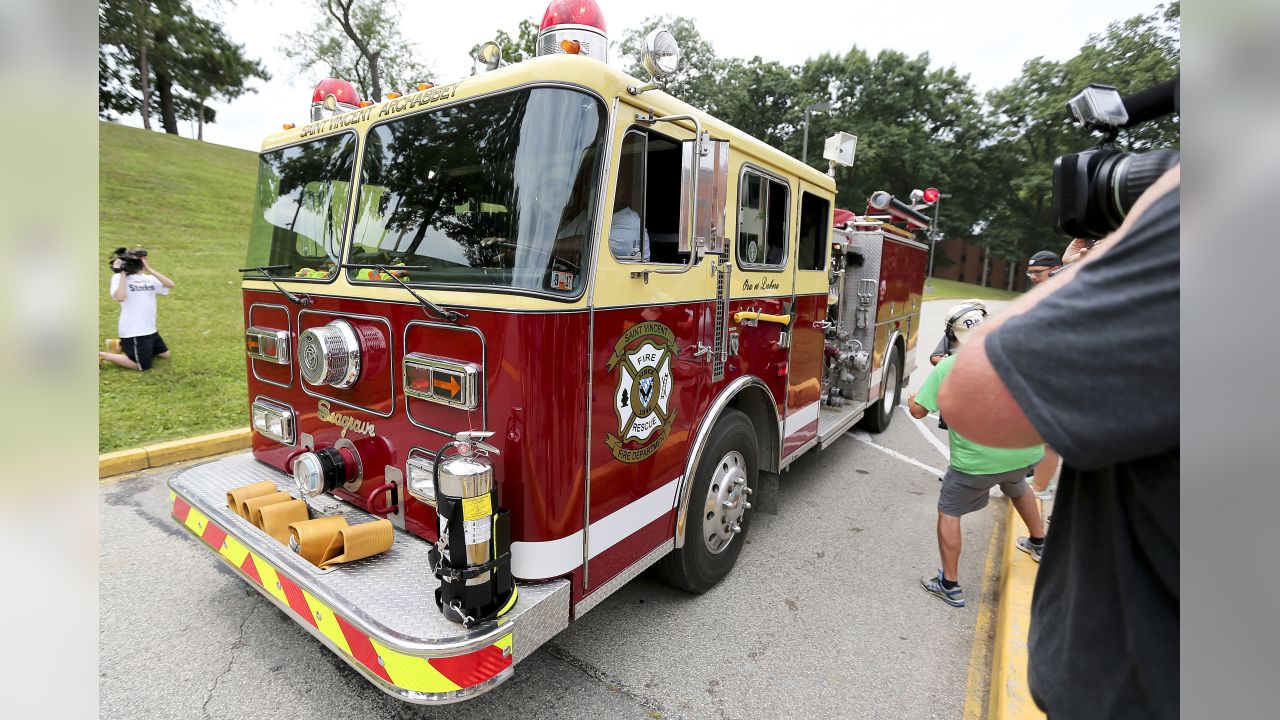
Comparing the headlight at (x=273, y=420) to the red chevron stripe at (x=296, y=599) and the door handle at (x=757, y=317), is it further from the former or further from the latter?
the door handle at (x=757, y=317)

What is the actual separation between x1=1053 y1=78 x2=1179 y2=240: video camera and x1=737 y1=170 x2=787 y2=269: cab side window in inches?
97.3

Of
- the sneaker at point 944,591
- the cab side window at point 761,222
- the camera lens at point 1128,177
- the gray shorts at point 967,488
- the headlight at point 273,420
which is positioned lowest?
the sneaker at point 944,591

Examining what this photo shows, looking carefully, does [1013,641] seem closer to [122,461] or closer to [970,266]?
[122,461]

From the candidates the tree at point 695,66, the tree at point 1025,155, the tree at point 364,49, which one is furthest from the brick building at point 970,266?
the tree at point 364,49

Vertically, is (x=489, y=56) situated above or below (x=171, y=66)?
below

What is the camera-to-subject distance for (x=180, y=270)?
13.1 meters

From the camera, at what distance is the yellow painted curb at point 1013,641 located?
2.51 m

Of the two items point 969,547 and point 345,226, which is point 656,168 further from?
point 969,547

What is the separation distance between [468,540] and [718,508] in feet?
5.90

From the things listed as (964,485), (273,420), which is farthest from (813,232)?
(273,420)

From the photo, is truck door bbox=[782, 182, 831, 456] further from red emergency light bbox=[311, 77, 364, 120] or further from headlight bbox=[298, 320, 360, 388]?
red emergency light bbox=[311, 77, 364, 120]

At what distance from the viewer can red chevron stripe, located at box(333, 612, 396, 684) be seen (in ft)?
7.23

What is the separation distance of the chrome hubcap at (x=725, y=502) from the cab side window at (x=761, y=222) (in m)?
1.19

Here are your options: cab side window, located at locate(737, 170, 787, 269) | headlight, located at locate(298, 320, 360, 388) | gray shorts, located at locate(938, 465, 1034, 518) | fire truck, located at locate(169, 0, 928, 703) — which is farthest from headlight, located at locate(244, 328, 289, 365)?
gray shorts, located at locate(938, 465, 1034, 518)
